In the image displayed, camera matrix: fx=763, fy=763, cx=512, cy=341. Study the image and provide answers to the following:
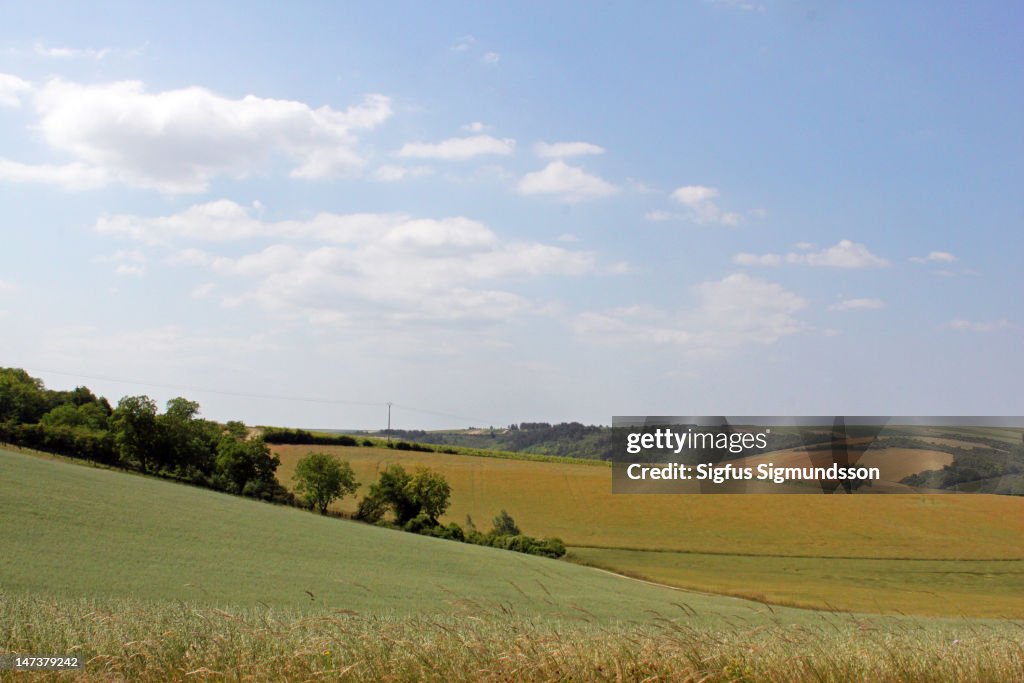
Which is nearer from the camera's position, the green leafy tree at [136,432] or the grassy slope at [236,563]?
the grassy slope at [236,563]

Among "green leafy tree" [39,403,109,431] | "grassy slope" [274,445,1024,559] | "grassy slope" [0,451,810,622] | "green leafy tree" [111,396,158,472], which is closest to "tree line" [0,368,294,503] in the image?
"green leafy tree" [111,396,158,472]

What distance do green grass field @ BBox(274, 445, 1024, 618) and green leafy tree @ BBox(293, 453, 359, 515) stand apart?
8.98 feet

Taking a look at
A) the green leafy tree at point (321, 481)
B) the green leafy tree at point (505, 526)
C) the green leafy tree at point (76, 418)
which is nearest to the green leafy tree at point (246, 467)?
the green leafy tree at point (321, 481)

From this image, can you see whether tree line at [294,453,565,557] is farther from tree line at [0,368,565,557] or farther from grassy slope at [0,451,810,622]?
grassy slope at [0,451,810,622]

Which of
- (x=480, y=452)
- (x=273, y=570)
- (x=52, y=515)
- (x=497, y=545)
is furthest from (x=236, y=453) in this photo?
(x=480, y=452)

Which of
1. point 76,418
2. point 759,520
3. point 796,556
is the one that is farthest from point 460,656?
point 76,418

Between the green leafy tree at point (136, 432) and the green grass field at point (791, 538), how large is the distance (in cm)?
1486

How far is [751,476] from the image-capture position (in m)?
72.9

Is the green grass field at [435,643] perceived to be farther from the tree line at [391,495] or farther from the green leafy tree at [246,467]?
the green leafy tree at [246,467]

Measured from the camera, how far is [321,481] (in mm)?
63594

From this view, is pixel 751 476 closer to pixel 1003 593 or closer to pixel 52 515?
pixel 1003 593

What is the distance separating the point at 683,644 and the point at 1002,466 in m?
63.7

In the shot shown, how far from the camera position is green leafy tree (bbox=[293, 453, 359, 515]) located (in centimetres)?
6334

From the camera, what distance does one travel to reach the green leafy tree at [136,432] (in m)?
65.6
